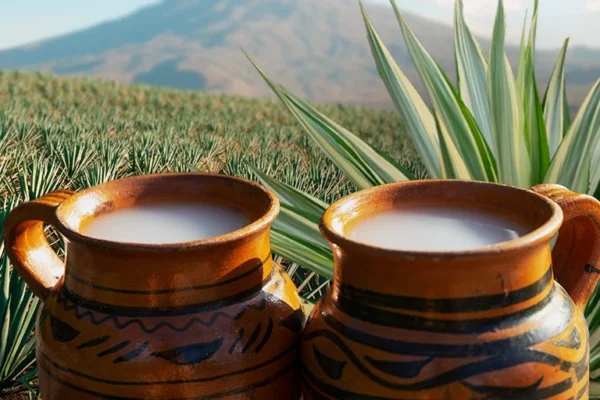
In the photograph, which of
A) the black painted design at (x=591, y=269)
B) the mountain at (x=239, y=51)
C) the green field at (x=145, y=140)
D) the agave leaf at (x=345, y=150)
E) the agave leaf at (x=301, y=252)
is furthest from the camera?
the mountain at (x=239, y=51)

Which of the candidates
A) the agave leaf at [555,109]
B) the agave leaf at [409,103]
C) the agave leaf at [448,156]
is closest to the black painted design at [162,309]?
Answer: the agave leaf at [448,156]

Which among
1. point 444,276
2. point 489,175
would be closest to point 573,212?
point 444,276

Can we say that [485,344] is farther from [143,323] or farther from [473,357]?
[143,323]

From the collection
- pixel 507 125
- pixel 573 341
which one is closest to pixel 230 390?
pixel 573 341

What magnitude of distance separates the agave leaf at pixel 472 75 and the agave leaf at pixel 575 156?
410 millimetres

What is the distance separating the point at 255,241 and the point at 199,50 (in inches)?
5396

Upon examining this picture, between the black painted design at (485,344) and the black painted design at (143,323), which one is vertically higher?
the black painted design at (485,344)

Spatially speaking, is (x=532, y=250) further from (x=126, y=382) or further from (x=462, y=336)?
(x=126, y=382)

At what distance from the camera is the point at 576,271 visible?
87 cm

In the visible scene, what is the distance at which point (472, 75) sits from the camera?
201 cm

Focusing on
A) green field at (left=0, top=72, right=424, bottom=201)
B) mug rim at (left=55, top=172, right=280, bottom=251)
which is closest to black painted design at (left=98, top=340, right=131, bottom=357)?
mug rim at (left=55, top=172, right=280, bottom=251)

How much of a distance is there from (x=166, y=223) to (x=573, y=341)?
1.63 ft

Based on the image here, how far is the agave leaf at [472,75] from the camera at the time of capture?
197 centimetres

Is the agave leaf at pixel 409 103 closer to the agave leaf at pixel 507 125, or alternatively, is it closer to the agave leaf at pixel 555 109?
the agave leaf at pixel 507 125
